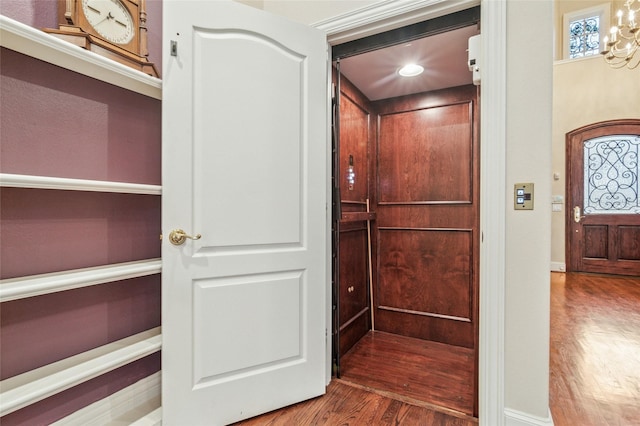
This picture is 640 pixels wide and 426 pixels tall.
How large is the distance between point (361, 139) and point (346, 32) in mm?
1063

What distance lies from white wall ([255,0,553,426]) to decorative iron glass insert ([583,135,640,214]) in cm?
529

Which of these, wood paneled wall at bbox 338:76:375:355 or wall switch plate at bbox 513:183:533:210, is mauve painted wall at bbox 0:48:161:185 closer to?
wood paneled wall at bbox 338:76:375:355

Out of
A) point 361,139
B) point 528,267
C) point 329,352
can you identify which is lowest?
point 329,352

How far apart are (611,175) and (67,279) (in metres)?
6.95

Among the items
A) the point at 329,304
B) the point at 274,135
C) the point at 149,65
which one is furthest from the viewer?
the point at 329,304

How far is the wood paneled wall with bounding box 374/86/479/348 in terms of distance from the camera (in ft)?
8.38

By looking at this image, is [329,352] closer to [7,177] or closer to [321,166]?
[321,166]

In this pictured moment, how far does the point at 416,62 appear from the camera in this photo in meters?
2.23

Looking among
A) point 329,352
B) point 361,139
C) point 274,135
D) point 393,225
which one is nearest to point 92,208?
point 274,135

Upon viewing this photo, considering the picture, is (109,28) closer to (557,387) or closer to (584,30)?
(557,387)

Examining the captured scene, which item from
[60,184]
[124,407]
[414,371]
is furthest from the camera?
[414,371]

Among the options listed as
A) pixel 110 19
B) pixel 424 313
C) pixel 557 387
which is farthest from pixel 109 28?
pixel 557 387

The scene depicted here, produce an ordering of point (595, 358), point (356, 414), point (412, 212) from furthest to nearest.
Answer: point (412, 212), point (595, 358), point (356, 414)

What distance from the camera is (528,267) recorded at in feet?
4.42
